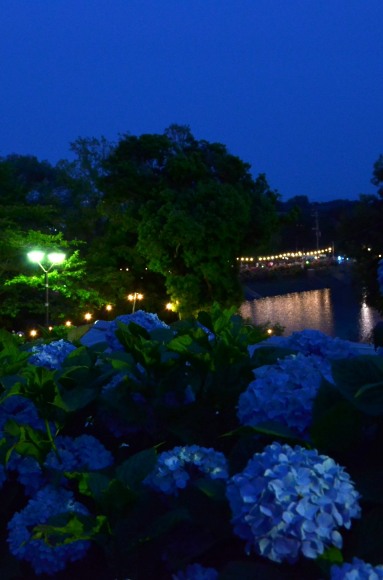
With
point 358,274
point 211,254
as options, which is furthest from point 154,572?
point 211,254

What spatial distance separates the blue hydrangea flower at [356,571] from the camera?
1.10 meters

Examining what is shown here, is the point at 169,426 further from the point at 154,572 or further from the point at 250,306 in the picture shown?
the point at 250,306

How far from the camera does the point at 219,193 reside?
31.6 m

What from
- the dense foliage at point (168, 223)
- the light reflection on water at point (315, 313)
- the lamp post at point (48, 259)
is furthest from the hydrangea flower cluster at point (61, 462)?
the light reflection on water at point (315, 313)

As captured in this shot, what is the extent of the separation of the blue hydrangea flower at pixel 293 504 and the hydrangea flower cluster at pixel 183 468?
0.26 meters

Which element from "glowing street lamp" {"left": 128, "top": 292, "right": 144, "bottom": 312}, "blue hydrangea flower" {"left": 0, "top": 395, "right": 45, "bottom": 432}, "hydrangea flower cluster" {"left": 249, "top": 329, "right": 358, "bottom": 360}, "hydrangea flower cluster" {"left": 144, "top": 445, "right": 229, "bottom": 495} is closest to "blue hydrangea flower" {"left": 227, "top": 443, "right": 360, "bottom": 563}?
"hydrangea flower cluster" {"left": 144, "top": 445, "right": 229, "bottom": 495}

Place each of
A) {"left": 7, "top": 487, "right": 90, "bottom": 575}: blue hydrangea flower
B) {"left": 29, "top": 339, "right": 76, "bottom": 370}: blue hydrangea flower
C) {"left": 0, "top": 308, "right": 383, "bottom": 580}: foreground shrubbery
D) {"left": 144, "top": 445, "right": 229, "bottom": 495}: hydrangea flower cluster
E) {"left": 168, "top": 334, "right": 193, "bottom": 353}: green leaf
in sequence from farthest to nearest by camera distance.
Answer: {"left": 29, "top": 339, "right": 76, "bottom": 370}: blue hydrangea flower, {"left": 168, "top": 334, "right": 193, "bottom": 353}: green leaf, {"left": 7, "top": 487, "right": 90, "bottom": 575}: blue hydrangea flower, {"left": 144, "top": 445, "right": 229, "bottom": 495}: hydrangea flower cluster, {"left": 0, "top": 308, "right": 383, "bottom": 580}: foreground shrubbery

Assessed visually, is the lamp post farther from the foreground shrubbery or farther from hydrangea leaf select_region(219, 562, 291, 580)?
hydrangea leaf select_region(219, 562, 291, 580)

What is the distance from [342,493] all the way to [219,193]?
1208 inches

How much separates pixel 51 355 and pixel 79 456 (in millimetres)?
610

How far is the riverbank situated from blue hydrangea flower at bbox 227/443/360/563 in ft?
201

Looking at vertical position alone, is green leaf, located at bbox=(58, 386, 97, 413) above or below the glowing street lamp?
above

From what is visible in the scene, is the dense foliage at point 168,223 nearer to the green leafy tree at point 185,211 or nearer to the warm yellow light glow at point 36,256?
the green leafy tree at point 185,211

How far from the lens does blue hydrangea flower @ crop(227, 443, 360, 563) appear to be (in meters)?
1.18
